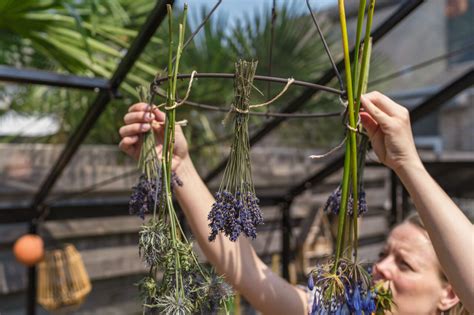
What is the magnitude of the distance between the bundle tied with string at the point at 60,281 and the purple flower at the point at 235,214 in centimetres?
144

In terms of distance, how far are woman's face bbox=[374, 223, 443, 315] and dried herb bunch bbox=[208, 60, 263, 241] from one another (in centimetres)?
53

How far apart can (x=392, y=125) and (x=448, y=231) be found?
126 mm

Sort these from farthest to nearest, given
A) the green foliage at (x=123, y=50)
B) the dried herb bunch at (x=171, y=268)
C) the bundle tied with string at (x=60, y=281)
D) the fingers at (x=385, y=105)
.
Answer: the bundle tied with string at (x=60, y=281) → the green foliage at (x=123, y=50) → the fingers at (x=385, y=105) → the dried herb bunch at (x=171, y=268)

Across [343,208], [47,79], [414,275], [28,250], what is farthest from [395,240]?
[28,250]

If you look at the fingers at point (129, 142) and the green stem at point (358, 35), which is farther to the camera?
the fingers at point (129, 142)

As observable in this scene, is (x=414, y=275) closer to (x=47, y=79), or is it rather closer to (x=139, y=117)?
(x=139, y=117)

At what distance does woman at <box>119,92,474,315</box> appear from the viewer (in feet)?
1.54

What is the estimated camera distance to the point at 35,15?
3.49 ft

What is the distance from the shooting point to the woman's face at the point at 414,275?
31.8 inches

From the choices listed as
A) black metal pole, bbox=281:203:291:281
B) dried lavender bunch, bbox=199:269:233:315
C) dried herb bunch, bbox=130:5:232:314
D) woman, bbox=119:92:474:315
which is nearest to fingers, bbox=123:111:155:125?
woman, bbox=119:92:474:315

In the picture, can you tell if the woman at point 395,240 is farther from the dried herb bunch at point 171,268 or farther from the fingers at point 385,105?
the dried herb bunch at point 171,268

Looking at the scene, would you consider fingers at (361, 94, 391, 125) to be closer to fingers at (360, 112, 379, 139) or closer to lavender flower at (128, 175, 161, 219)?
fingers at (360, 112, 379, 139)

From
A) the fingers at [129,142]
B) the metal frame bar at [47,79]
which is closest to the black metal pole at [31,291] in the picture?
the metal frame bar at [47,79]

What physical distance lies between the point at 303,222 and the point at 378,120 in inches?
97.2
